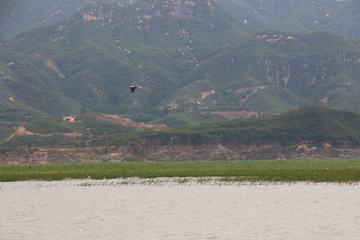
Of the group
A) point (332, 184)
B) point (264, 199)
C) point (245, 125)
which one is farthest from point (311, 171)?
point (245, 125)

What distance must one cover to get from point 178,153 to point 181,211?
119 meters

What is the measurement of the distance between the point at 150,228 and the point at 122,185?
96.2ft

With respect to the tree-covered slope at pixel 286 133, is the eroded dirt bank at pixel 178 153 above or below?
below

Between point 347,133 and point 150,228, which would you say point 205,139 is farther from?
point 150,228

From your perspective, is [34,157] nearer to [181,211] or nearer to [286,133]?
[286,133]

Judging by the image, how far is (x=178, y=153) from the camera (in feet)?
534

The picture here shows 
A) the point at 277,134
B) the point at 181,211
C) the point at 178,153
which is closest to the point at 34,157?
the point at 178,153

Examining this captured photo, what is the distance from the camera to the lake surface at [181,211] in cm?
Result: 3419

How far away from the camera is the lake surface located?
34.2 m

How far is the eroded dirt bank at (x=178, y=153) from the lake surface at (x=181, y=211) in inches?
3310

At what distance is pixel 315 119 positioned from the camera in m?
167

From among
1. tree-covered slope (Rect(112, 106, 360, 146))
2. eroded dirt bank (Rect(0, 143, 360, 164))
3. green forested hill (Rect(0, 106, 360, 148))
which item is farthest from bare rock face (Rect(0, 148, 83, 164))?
tree-covered slope (Rect(112, 106, 360, 146))

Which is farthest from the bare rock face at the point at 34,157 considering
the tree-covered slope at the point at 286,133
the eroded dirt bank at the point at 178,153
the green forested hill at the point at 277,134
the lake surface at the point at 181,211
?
the lake surface at the point at 181,211

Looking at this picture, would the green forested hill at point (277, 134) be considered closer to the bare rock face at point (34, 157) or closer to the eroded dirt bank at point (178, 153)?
the eroded dirt bank at point (178, 153)
